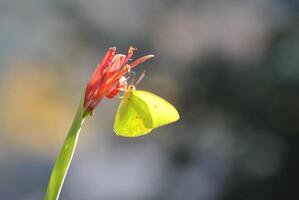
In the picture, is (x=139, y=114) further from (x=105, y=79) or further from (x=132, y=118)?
(x=105, y=79)

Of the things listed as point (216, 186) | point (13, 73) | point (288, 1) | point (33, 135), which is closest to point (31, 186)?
point (33, 135)

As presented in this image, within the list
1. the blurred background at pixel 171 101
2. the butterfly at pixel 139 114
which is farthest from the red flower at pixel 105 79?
the blurred background at pixel 171 101

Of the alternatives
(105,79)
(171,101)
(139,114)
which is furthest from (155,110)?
(171,101)

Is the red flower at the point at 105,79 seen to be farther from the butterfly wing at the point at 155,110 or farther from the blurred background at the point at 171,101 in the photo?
the blurred background at the point at 171,101

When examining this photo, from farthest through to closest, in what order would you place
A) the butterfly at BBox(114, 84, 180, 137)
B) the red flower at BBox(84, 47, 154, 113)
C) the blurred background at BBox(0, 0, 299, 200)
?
1. the blurred background at BBox(0, 0, 299, 200)
2. the butterfly at BBox(114, 84, 180, 137)
3. the red flower at BBox(84, 47, 154, 113)

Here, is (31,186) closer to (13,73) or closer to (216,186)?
(13,73)

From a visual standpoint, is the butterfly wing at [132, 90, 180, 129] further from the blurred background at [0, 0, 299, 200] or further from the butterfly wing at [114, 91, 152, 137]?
the blurred background at [0, 0, 299, 200]

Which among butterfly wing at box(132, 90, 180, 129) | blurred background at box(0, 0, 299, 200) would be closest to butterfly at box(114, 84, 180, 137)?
butterfly wing at box(132, 90, 180, 129)
